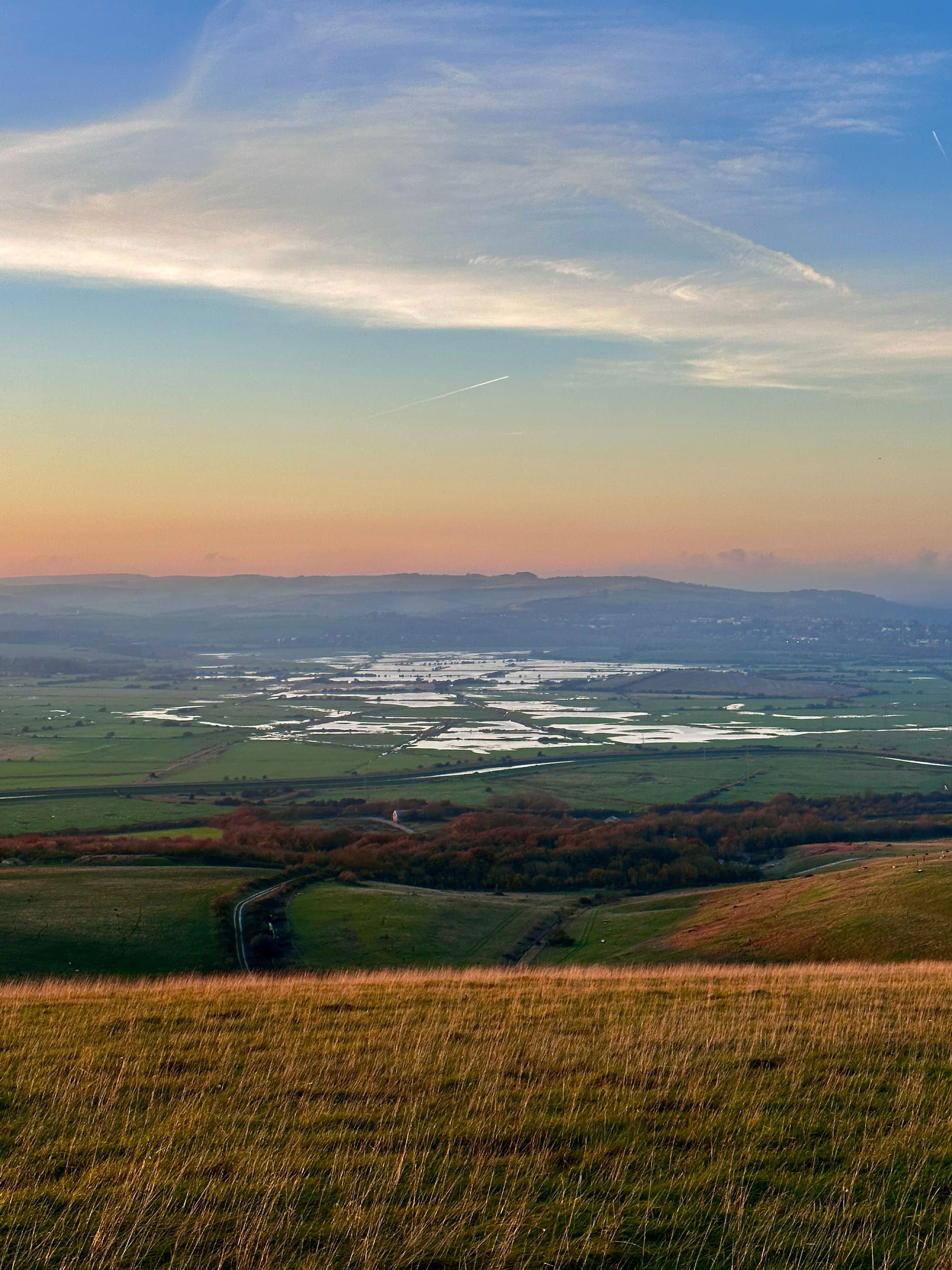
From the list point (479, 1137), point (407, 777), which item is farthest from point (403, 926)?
point (407, 777)

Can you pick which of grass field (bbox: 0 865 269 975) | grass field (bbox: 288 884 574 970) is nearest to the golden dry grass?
grass field (bbox: 288 884 574 970)

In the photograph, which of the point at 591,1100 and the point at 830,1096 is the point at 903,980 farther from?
the point at 591,1100

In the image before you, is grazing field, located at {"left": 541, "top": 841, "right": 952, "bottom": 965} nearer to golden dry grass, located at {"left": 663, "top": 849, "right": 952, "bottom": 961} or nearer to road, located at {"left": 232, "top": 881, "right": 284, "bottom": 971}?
golden dry grass, located at {"left": 663, "top": 849, "right": 952, "bottom": 961}

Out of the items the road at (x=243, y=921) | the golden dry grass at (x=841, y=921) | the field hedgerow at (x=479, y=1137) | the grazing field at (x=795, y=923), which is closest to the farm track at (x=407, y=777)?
the road at (x=243, y=921)

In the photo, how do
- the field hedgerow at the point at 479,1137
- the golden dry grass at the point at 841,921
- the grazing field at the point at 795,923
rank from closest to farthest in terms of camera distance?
the field hedgerow at the point at 479,1137
the golden dry grass at the point at 841,921
the grazing field at the point at 795,923

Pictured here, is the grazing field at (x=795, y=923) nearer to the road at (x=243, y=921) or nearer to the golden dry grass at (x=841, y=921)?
the golden dry grass at (x=841, y=921)

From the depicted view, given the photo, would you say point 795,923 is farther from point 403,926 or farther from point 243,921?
point 243,921

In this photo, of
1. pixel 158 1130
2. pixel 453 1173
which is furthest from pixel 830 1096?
pixel 158 1130

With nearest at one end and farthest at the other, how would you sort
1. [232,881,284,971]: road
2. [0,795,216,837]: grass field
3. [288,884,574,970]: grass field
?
[232,881,284,971]: road
[288,884,574,970]: grass field
[0,795,216,837]: grass field
